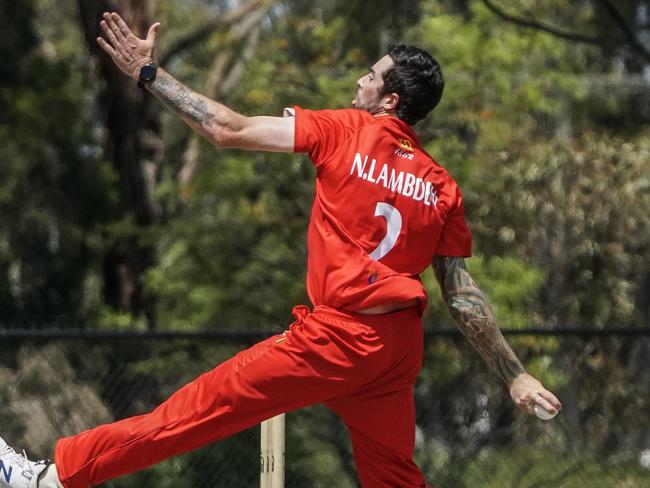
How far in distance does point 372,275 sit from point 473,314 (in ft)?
1.80

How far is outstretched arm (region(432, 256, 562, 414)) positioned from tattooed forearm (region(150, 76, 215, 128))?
1.08m

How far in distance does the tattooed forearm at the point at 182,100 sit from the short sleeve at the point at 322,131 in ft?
1.04

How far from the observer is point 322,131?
4.42m

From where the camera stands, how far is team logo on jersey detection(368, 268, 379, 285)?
14.4ft

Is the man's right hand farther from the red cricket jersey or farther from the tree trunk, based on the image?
the tree trunk

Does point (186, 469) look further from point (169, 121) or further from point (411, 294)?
point (169, 121)

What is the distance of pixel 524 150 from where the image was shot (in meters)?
13.1

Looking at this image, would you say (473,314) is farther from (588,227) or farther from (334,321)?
(588,227)

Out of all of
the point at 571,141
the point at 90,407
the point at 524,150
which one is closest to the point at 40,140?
the point at 524,150

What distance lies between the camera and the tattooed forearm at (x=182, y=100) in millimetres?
4379

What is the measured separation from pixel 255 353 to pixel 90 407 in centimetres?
271

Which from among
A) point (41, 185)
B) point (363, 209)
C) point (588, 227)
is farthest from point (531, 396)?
point (41, 185)

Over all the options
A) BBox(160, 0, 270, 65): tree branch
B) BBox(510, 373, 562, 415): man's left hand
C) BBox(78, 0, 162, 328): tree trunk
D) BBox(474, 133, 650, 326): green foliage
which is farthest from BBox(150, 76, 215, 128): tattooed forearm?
BBox(160, 0, 270, 65): tree branch

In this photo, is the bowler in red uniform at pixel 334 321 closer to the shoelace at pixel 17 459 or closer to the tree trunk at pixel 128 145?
the shoelace at pixel 17 459
